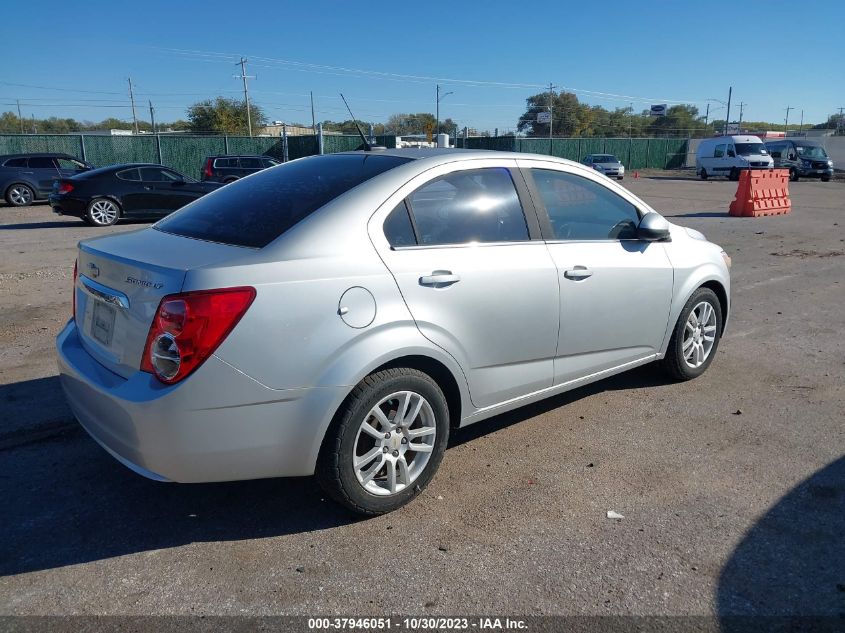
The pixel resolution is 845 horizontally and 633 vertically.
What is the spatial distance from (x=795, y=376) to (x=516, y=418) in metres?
2.44

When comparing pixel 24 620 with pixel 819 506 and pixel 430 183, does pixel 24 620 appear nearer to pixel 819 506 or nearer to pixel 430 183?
pixel 430 183

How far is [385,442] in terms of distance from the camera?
3258mm

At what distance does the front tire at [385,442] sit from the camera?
Result: 3.07 metres

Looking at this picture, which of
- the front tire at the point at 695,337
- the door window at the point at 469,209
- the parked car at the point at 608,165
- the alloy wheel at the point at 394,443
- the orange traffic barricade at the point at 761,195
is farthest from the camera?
the parked car at the point at 608,165

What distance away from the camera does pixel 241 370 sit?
2.79 metres

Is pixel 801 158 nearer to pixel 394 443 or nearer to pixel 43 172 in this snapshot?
pixel 43 172

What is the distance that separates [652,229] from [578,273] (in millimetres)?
765

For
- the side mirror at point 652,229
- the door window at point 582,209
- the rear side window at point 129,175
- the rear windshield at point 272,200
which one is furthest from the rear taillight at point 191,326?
the rear side window at point 129,175

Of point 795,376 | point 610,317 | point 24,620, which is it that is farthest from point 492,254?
point 795,376

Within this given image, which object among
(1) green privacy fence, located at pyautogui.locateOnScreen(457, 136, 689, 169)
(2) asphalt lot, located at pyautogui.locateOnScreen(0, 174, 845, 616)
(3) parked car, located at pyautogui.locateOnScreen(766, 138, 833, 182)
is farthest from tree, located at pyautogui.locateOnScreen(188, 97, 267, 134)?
(2) asphalt lot, located at pyautogui.locateOnScreen(0, 174, 845, 616)

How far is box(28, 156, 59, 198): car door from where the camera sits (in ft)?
67.4

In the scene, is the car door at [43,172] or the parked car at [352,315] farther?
the car door at [43,172]

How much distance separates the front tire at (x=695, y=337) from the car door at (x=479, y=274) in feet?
4.63

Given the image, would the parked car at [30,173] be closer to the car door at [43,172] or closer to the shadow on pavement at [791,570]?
the car door at [43,172]
